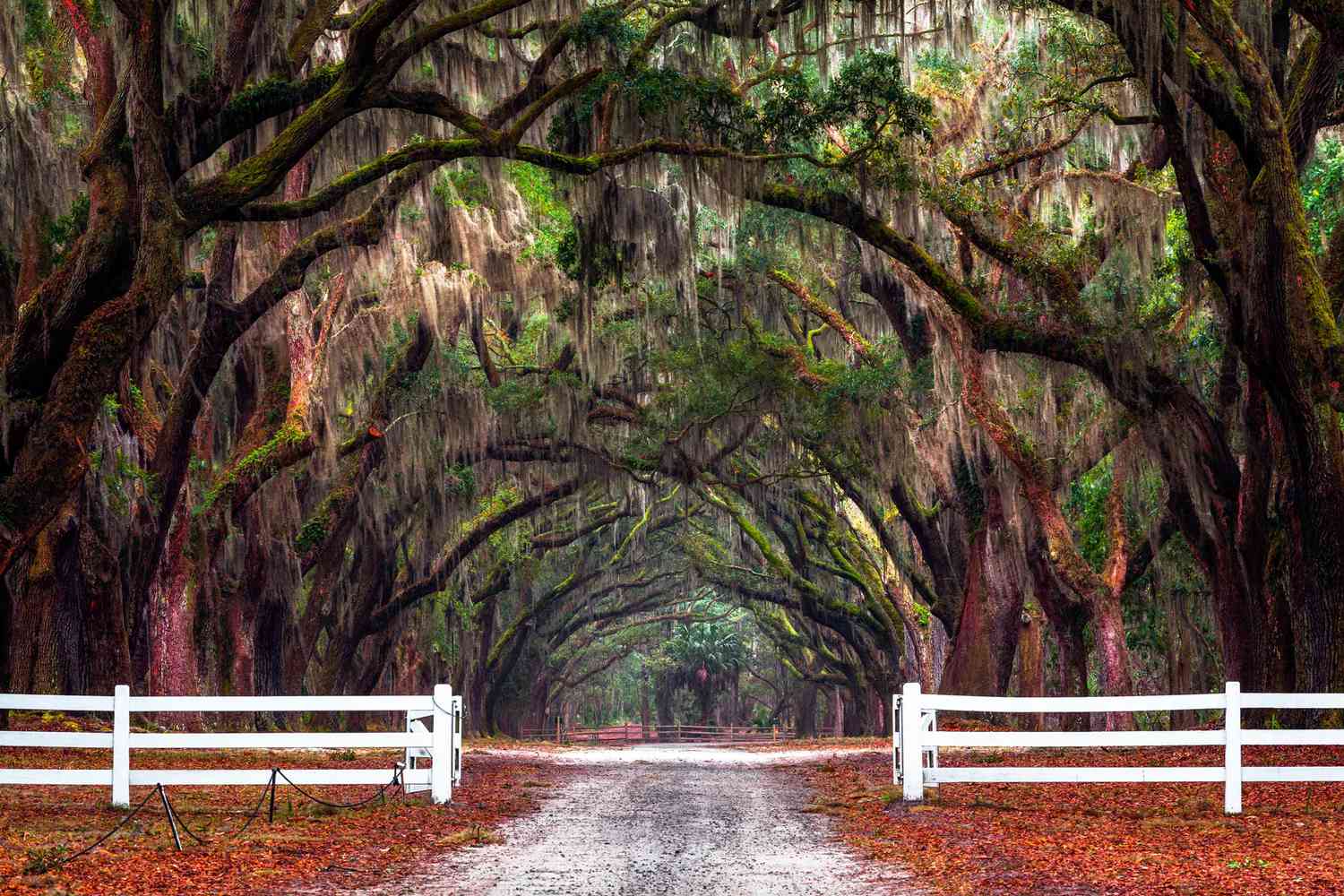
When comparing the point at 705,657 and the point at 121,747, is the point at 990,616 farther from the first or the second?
the point at 705,657

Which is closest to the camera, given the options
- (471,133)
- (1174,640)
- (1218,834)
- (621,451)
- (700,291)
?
(1218,834)

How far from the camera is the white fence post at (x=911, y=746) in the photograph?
1098cm

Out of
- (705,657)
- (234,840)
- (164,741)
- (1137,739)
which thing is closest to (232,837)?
(234,840)

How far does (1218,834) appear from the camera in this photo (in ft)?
30.2

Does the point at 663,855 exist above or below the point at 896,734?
below

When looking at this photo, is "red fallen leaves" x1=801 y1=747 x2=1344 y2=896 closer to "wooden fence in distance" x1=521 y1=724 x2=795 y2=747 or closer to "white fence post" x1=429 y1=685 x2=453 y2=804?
"white fence post" x1=429 y1=685 x2=453 y2=804

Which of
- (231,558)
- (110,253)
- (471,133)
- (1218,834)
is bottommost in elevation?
(1218,834)

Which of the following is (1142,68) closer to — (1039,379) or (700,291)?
(1039,379)

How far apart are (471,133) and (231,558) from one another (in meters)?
12.0

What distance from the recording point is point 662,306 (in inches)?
885

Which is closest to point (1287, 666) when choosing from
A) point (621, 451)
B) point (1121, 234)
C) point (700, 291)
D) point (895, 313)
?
point (1121, 234)

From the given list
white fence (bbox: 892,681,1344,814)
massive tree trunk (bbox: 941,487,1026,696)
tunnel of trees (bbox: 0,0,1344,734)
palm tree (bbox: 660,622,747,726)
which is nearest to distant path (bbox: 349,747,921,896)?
white fence (bbox: 892,681,1344,814)

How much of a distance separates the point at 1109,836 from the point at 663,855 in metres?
2.70

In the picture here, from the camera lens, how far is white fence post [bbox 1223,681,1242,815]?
10.2 meters
